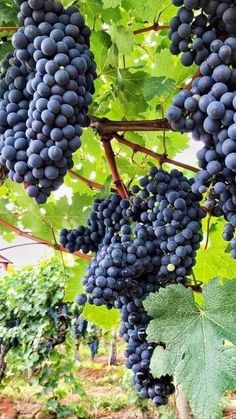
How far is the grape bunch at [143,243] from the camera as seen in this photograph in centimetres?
130

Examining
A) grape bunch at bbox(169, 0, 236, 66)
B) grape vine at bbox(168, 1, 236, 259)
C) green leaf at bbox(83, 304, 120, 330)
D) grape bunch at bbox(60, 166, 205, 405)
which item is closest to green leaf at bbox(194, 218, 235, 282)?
green leaf at bbox(83, 304, 120, 330)

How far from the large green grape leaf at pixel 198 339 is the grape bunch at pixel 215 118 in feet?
1.20

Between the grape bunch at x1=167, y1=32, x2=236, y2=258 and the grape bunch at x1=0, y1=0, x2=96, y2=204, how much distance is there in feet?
0.66

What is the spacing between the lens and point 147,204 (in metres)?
1.41

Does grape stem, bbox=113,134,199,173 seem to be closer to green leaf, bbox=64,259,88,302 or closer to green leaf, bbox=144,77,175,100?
green leaf, bbox=144,77,175,100

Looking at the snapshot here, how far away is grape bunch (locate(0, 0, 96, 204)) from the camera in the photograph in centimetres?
99

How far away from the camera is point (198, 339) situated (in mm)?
1267

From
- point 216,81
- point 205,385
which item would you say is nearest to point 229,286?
point 205,385

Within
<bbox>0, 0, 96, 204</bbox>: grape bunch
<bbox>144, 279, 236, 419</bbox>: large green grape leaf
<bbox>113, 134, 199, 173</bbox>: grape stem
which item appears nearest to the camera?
<bbox>0, 0, 96, 204</bbox>: grape bunch

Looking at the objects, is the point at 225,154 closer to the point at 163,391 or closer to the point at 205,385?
the point at 205,385

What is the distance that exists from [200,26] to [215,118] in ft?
0.67

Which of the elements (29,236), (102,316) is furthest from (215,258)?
(29,236)

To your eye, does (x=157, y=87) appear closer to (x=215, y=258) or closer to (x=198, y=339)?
(x=198, y=339)

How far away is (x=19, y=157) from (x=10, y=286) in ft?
19.8
